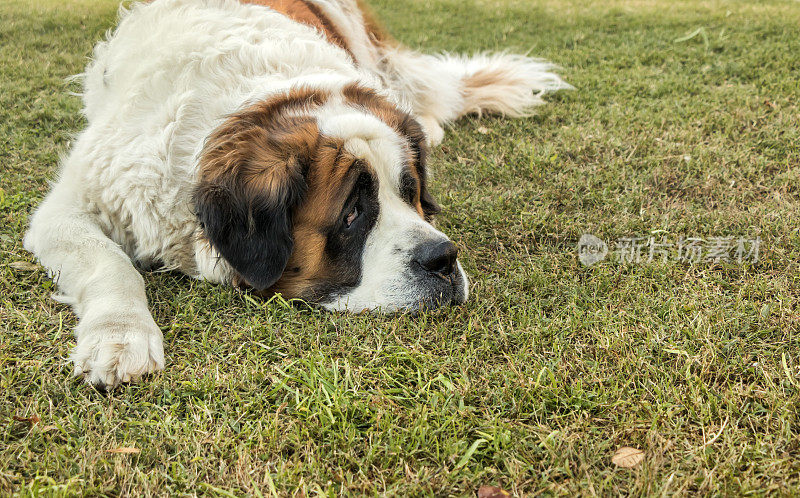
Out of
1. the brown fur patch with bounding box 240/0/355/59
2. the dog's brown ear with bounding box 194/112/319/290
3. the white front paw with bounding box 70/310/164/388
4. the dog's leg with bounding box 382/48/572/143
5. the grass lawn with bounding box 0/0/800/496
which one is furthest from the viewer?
the dog's leg with bounding box 382/48/572/143

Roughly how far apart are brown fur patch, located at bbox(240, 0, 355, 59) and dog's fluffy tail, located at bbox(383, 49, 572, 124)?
75 cm

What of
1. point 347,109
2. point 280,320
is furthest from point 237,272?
point 347,109

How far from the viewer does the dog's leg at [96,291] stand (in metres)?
2.07

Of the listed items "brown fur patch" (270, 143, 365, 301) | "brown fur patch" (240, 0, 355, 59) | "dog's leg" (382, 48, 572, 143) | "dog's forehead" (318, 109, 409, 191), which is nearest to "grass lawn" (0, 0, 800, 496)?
"brown fur patch" (270, 143, 365, 301)

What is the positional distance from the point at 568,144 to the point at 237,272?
2499 millimetres

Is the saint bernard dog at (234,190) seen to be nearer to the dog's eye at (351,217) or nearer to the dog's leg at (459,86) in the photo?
the dog's eye at (351,217)

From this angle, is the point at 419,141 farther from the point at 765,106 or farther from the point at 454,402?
the point at 765,106

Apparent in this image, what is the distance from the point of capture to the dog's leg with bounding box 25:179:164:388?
2.07 m

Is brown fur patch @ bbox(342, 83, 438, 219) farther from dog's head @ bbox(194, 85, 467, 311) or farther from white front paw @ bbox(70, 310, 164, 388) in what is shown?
white front paw @ bbox(70, 310, 164, 388)

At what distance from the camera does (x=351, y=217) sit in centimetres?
245
